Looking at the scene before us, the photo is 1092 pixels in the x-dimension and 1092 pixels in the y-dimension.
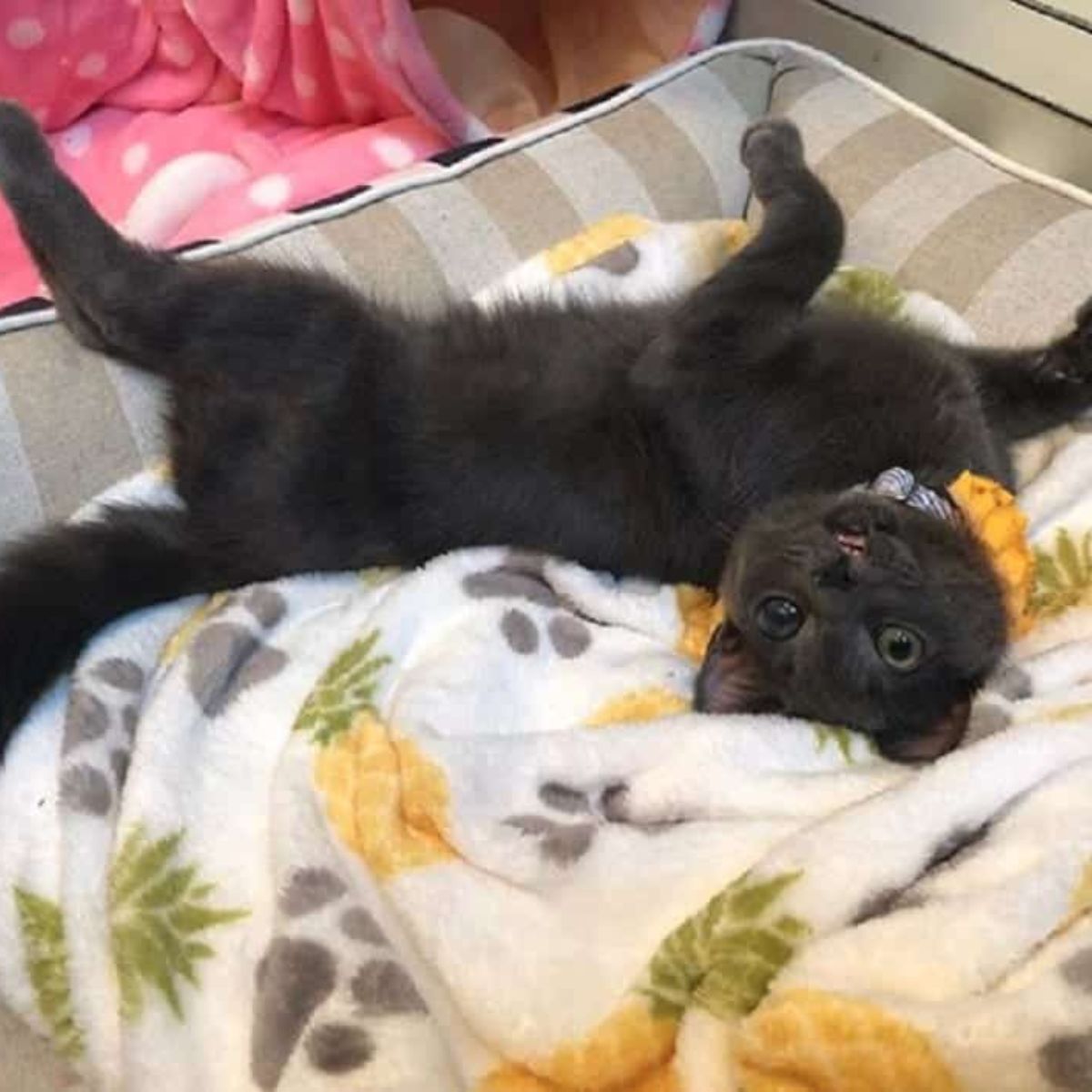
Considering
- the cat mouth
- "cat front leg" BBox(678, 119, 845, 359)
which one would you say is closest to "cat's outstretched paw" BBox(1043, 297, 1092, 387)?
"cat front leg" BBox(678, 119, 845, 359)

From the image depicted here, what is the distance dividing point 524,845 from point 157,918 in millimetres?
268

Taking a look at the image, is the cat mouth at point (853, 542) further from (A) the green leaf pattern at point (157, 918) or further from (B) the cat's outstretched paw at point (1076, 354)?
(A) the green leaf pattern at point (157, 918)

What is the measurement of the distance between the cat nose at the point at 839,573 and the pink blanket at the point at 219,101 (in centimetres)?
82

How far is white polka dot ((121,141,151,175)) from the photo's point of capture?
1789 millimetres

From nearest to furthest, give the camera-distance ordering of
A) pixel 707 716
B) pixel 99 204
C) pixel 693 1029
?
pixel 693 1029, pixel 707 716, pixel 99 204

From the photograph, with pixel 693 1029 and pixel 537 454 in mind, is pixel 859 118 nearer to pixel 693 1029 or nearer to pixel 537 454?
pixel 537 454

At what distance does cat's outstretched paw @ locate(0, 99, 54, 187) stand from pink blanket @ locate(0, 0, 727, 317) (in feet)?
0.88

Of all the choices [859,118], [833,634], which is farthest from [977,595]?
[859,118]

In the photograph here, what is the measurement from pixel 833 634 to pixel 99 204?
1.10 meters

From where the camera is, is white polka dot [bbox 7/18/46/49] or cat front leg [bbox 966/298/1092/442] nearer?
cat front leg [bbox 966/298/1092/442]

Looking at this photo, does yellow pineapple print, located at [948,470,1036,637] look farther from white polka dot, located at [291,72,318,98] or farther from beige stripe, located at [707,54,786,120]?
white polka dot, located at [291,72,318,98]

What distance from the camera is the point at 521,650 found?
1.21 meters

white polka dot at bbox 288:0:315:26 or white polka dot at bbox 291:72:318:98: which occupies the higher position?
white polka dot at bbox 288:0:315:26

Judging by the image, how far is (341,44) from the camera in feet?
5.57
